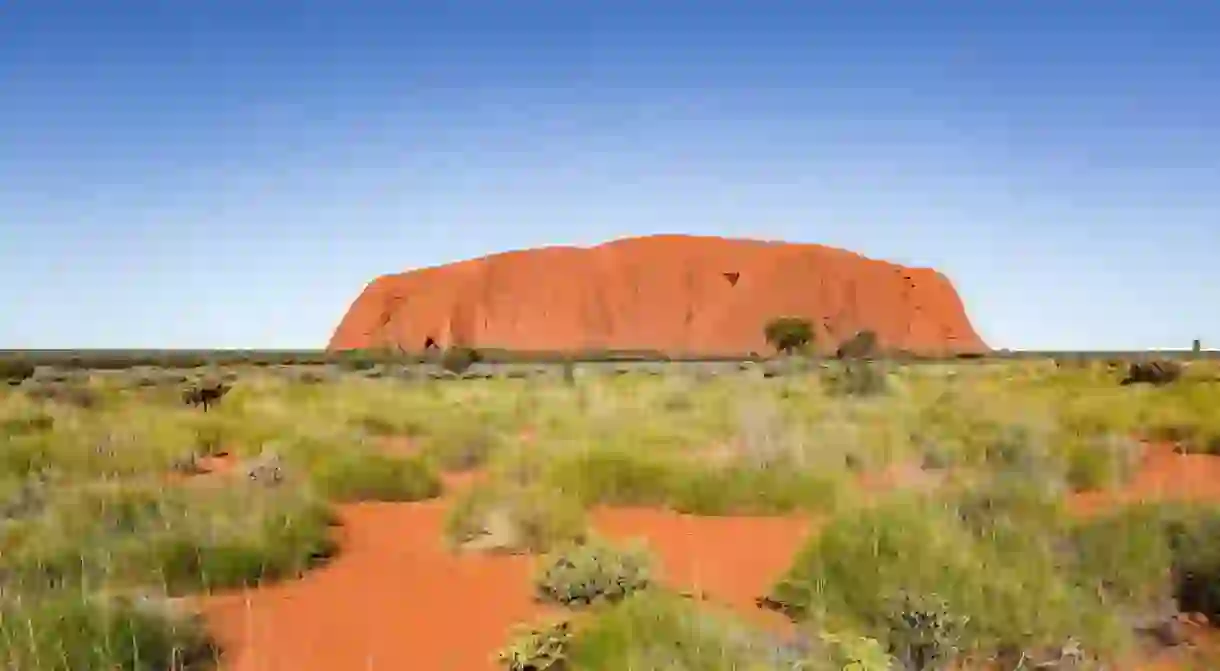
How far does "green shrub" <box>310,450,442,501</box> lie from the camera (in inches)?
418

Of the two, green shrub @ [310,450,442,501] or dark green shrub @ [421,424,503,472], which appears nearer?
green shrub @ [310,450,442,501]

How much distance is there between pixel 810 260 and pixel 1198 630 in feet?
327

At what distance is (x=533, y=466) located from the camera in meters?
11.1

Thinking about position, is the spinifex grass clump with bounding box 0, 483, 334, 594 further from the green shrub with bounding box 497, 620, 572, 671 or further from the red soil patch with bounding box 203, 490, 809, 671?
the green shrub with bounding box 497, 620, 572, 671

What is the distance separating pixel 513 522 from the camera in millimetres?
7875

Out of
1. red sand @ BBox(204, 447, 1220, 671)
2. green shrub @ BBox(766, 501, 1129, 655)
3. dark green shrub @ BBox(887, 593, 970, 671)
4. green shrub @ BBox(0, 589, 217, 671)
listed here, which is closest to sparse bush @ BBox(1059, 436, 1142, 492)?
red sand @ BBox(204, 447, 1220, 671)

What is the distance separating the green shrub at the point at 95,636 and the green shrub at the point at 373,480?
18.3 ft

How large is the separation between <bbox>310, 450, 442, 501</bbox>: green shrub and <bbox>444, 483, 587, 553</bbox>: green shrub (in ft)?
7.29

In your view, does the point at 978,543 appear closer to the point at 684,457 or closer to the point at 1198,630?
the point at 1198,630

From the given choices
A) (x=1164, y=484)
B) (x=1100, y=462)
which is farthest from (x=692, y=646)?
(x=1100, y=462)

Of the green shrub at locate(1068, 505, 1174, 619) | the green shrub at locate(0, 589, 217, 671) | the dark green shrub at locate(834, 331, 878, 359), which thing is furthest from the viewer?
the dark green shrub at locate(834, 331, 878, 359)

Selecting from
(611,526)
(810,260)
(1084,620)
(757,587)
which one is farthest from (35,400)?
(810,260)

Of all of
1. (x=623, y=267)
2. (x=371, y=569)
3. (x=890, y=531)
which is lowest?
(x=371, y=569)

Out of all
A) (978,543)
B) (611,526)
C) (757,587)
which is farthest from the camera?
(611,526)
